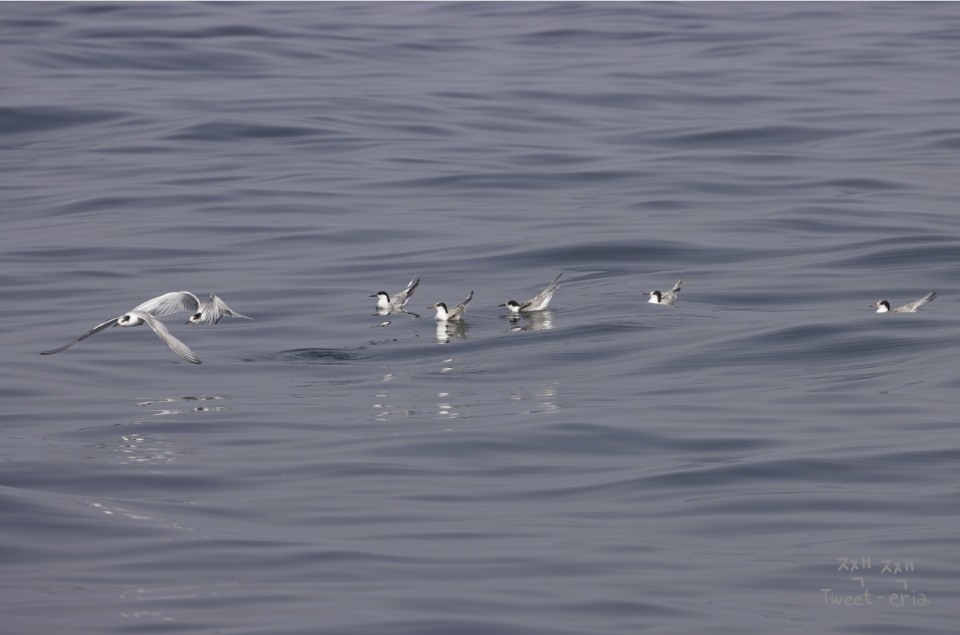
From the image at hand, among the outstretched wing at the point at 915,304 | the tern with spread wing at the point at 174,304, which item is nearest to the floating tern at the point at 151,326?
the tern with spread wing at the point at 174,304

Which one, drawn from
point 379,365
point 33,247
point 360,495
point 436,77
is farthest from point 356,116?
point 360,495

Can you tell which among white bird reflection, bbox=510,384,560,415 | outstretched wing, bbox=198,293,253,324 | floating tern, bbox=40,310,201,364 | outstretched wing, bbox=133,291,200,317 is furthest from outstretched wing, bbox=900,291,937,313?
floating tern, bbox=40,310,201,364

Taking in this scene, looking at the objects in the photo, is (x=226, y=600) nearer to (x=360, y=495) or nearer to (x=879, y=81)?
(x=360, y=495)

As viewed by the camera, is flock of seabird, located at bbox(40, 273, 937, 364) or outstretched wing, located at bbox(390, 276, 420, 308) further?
outstretched wing, located at bbox(390, 276, 420, 308)

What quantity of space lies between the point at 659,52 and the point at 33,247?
98.3 feet

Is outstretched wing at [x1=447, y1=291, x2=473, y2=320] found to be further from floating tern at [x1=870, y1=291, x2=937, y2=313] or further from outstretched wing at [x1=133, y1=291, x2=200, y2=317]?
floating tern at [x1=870, y1=291, x2=937, y2=313]

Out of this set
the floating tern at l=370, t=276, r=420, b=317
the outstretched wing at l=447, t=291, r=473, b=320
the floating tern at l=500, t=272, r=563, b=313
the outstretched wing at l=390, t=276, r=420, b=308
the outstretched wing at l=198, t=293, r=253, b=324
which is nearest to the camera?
the outstretched wing at l=198, t=293, r=253, b=324

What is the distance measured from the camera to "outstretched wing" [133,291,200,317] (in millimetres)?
13523

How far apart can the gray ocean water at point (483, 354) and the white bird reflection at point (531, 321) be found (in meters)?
0.15

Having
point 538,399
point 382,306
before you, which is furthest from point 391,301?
point 538,399

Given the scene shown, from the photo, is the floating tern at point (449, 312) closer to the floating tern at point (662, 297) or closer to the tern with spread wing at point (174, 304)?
the floating tern at point (662, 297)

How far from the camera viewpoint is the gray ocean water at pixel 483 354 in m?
7.18

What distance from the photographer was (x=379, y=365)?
1486 cm

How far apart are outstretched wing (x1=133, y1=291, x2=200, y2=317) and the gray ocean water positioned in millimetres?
879
